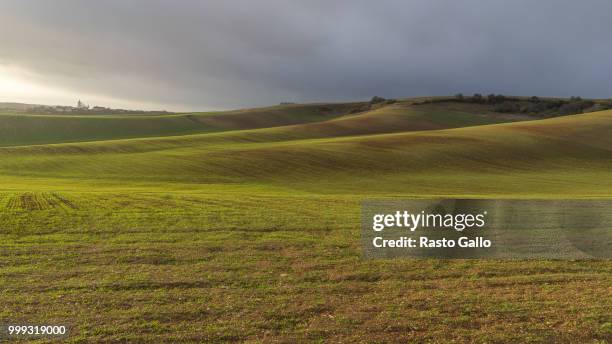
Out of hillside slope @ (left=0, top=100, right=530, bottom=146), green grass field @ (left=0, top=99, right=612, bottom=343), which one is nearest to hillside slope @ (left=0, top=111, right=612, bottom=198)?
green grass field @ (left=0, top=99, right=612, bottom=343)

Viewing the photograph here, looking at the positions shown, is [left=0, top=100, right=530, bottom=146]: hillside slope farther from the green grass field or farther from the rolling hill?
the green grass field

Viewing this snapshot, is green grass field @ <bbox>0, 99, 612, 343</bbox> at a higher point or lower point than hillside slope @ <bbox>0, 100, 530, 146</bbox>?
lower

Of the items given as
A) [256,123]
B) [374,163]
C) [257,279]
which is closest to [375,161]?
[374,163]

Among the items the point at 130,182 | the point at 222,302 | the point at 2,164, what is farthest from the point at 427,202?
the point at 2,164

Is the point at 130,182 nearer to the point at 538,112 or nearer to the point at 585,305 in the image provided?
the point at 585,305

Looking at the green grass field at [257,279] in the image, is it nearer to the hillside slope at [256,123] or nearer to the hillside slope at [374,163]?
the hillside slope at [374,163]

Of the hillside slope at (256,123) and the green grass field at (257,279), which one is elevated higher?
the hillside slope at (256,123)

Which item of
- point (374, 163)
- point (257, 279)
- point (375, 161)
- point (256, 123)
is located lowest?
point (257, 279)

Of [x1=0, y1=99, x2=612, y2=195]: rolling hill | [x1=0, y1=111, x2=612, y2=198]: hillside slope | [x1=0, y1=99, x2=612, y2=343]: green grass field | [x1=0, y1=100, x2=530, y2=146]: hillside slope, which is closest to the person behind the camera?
[x1=0, y1=99, x2=612, y2=343]: green grass field

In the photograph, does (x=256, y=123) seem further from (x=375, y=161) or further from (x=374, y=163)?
(x=374, y=163)

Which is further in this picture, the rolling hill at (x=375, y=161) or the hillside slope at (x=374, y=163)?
the rolling hill at (x=375, y=161)

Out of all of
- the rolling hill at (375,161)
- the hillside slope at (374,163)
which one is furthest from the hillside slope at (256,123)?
the hillside slope at (374,163)

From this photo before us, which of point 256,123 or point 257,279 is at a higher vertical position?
point 256,123

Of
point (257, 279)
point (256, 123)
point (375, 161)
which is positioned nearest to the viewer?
point (257, 279)
